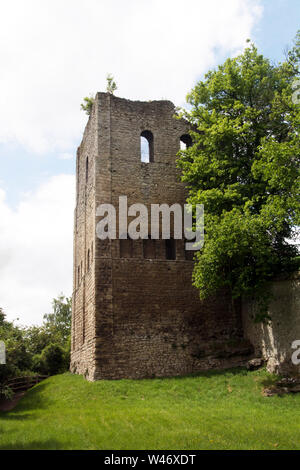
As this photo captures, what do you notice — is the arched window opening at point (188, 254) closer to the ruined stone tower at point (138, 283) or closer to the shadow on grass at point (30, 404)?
the ruined stone tower at point (138, 283)

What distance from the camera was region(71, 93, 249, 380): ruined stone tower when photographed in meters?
17.3

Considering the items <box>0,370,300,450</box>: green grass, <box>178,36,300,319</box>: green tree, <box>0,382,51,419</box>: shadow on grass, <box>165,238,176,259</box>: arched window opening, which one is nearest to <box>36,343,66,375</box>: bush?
<box>0,382,51,419</box>: shadow on grass

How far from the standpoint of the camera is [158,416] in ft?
37.3

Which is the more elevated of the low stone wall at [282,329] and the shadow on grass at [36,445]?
the low stone wall at [282,329]

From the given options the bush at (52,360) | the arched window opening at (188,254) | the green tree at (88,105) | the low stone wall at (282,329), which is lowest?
the bush at (52,360)

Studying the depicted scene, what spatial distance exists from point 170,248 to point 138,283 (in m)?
2.54

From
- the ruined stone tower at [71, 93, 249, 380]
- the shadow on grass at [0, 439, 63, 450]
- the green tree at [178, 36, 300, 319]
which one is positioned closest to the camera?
the shadow on grass at [0, 439, 63, 450]

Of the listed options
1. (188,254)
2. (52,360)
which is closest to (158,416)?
(188,254)

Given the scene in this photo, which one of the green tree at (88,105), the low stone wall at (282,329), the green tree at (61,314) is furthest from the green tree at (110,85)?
the green tree at (61,314)

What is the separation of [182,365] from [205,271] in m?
4.62

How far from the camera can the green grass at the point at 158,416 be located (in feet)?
29.4

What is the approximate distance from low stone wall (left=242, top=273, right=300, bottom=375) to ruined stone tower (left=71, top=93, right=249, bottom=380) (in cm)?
166

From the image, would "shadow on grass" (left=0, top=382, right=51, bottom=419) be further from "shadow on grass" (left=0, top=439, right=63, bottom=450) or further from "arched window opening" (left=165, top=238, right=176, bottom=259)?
"arched window opening" (left=165, top=238, right=176, bottom=259)
